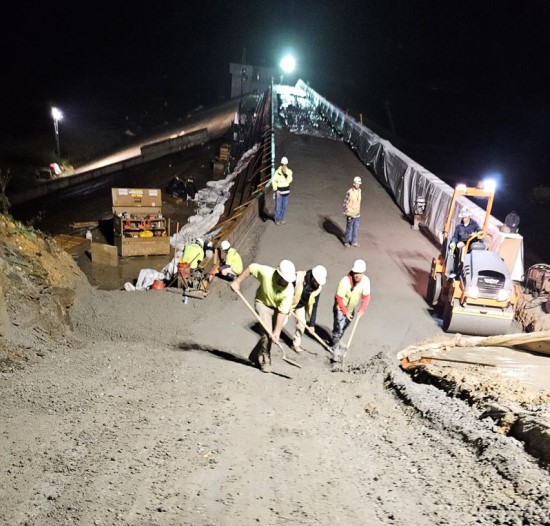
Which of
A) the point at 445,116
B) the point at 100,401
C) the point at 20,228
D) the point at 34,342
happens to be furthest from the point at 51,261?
the point at 445,116

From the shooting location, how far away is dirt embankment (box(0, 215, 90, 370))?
20.3 ft

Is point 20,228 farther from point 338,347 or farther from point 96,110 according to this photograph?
point 96,110

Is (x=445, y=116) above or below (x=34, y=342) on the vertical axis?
above

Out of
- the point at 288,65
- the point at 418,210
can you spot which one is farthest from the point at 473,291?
the point at 288,65

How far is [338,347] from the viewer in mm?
7418

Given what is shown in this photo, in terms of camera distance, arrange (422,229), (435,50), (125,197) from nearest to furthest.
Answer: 1. (422,229)
2. (125,197)
3. (435,50)

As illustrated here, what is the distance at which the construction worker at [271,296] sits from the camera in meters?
6.15

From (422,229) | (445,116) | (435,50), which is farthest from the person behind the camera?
(435,50)

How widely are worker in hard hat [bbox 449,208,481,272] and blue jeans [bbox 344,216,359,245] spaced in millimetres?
3108

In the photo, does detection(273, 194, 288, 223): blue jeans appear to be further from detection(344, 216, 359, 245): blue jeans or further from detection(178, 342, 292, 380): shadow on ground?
detection(178, 342, 292, 380): shadow on ground

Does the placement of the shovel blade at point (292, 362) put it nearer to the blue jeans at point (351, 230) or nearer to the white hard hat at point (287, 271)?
the white hard hat at point (287, 271)

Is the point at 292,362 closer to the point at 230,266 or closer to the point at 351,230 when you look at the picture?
the point at 230,266

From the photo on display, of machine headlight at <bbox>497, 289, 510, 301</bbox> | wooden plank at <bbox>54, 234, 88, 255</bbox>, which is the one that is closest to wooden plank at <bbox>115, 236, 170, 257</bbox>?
wooden plank at <bbox>54, 234, 88, 255</bbox>

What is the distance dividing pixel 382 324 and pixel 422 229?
20.6ft
